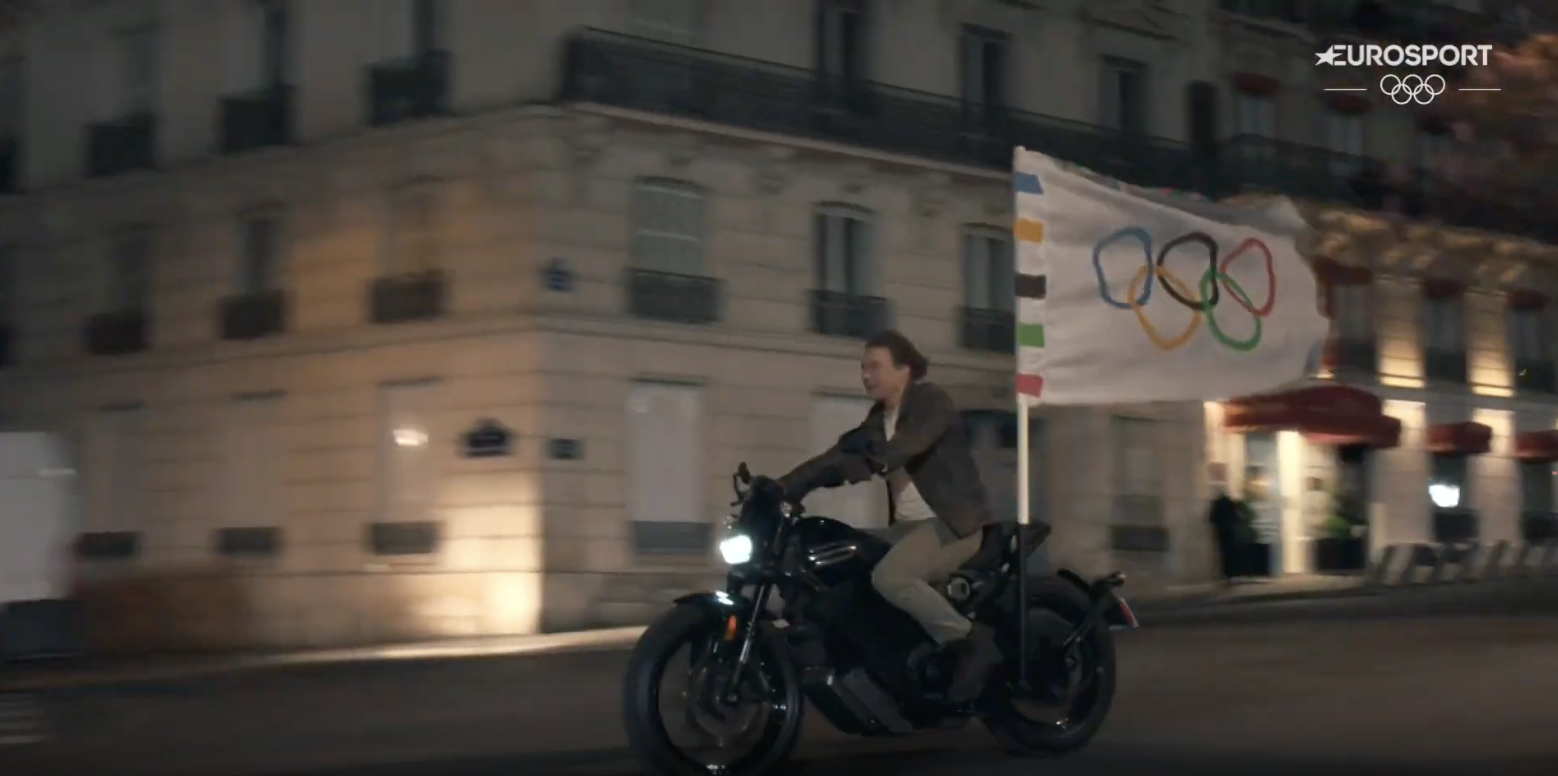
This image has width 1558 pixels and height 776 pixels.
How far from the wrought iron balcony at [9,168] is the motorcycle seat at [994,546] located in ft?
96.1

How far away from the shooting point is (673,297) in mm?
29750

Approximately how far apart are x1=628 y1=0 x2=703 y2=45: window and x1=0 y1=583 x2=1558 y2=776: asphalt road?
44.2 feet

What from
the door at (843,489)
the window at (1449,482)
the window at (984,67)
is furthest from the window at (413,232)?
the window at (1449,482)

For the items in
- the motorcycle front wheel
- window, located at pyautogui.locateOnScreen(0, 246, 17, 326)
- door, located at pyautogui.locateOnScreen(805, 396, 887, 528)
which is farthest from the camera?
window, located at pyautogui.locateOnScreen(0, 246, 17, 326)

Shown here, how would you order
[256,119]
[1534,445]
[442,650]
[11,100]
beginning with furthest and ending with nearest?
[1534,445] < [11,100] < [256,119] < [442,650]

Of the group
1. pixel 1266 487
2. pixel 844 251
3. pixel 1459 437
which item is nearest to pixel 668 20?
pixel 844 251

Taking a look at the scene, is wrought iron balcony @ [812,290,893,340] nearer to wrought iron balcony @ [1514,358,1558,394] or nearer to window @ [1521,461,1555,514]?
wrought iron balcony @ [1514,358,1558,394]

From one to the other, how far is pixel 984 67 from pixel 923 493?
25841 mm

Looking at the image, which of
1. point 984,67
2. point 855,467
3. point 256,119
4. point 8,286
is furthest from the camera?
point 8,286

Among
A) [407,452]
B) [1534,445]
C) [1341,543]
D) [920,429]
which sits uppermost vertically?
[1534,445]

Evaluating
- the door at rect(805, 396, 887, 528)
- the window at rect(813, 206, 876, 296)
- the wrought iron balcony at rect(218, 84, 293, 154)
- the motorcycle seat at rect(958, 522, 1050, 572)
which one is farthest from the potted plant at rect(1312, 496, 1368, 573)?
the motorcycle seat at rect(958, 522, 1050, 572)

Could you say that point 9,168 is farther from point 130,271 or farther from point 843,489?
point 843,489

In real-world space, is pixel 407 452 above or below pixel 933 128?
below

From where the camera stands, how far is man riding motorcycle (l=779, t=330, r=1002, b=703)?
9.12 metres
